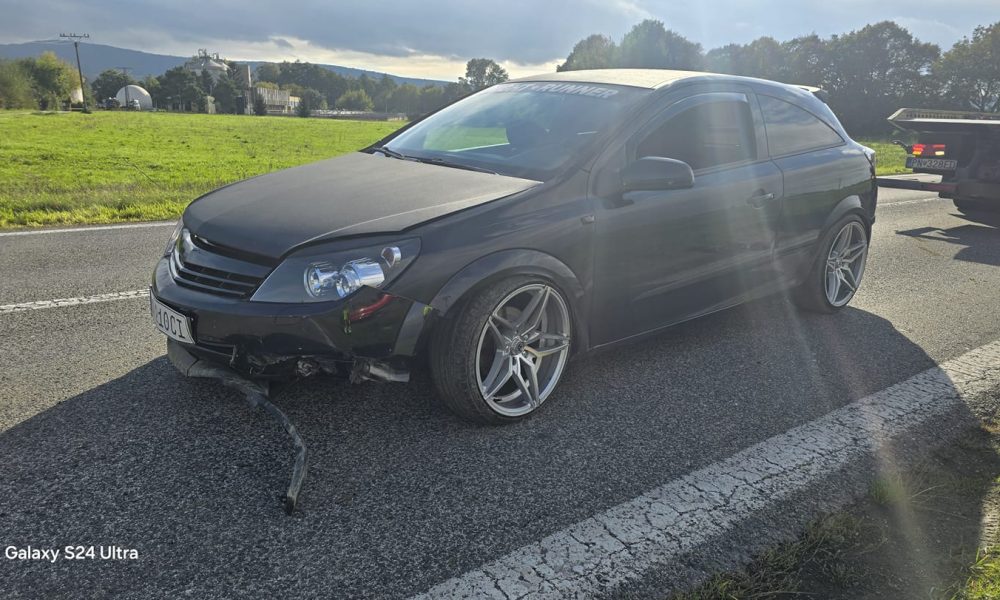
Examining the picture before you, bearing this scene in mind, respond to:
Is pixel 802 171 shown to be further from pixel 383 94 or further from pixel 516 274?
pixel 383 94

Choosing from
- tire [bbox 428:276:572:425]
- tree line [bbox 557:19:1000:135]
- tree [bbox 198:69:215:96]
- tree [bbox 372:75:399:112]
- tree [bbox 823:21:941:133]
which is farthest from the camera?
tree [bbox 372:75:399:112]

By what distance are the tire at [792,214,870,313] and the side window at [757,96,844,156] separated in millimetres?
582

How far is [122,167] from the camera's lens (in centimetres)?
1683

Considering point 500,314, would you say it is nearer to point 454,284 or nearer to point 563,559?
point 454,284

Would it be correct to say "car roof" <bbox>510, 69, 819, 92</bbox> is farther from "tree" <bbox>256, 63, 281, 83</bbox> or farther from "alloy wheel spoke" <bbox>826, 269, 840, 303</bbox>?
"tree" <bbox>256, 63, 281, 83</bbox>

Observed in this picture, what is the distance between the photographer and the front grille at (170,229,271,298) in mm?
2820

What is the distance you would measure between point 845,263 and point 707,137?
5.90ft

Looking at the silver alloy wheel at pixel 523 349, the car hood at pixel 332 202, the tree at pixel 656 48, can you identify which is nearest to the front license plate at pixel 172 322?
the car hood at pixel 332 202

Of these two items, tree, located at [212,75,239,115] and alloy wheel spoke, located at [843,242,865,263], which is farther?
tree, located at [212,75,239,115]

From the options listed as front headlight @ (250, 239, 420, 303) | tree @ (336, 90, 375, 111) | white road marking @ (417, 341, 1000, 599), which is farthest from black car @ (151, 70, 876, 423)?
tree @ (336, 90, 375, 111)

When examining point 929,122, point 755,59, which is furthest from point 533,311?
point 755,59

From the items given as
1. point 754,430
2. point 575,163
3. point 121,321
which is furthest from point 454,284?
point 121,321

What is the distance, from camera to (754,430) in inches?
129

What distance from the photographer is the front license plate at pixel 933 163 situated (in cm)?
920
